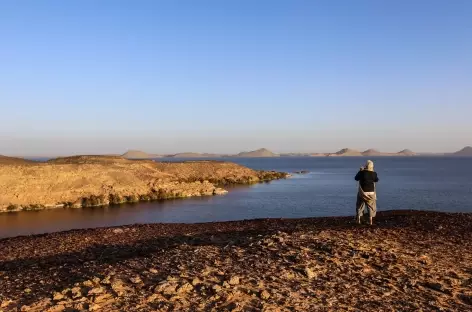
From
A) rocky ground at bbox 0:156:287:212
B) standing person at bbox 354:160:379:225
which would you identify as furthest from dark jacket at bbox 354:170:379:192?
rocky ground at bbox 0:156:287:212

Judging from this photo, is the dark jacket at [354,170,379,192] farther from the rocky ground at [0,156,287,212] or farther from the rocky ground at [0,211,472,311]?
the rocky ground at [0,156,287,212]

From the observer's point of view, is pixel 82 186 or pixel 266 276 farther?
pixel 82 186

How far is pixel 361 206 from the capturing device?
46.3ft

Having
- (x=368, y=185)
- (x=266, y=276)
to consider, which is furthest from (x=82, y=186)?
(x=266, y=276)

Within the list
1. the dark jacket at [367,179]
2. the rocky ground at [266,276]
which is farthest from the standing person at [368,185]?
the rocky ground at [266,276]

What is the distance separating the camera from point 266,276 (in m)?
8.05

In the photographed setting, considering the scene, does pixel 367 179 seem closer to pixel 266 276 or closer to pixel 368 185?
pixel 368 185

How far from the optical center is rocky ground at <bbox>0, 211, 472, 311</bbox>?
6.89 m

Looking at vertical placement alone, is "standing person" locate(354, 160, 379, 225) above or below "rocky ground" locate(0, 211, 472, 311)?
above

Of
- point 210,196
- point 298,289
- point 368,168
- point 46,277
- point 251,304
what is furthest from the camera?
point 210,196

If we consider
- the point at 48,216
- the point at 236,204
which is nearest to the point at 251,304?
the point at 48,216

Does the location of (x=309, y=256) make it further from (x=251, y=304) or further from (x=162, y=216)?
(x=162, y=216)

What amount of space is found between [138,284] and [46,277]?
272 centimetres

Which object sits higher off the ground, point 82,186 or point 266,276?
point 266,276
